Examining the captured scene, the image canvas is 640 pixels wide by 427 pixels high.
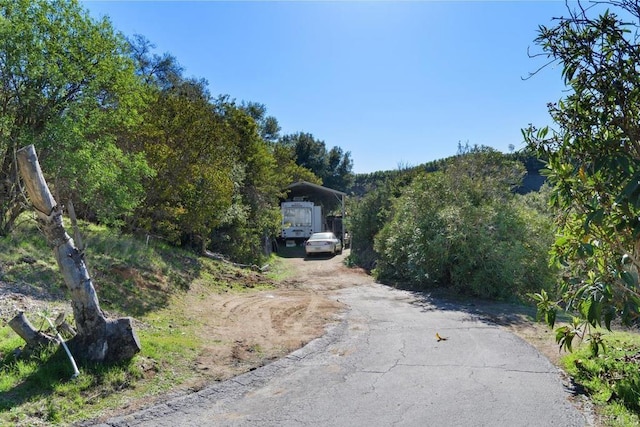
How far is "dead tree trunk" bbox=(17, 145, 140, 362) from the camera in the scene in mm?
4711

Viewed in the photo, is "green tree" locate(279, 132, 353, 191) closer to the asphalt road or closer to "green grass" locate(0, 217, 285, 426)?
"green grass" locate(0, 217, 285, 426)

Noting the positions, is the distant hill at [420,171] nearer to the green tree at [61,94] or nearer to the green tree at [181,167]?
the green tree at [61,94]

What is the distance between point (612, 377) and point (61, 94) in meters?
10.1

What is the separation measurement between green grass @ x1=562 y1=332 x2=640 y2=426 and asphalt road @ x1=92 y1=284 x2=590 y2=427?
0.24m

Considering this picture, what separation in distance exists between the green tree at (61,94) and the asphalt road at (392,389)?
590 centimetres

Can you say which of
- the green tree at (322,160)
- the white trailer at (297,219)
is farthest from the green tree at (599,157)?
the green tree at (322,160)

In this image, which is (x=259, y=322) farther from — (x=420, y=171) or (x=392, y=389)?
(x=420, y=171)

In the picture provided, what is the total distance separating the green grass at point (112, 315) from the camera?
12.9 ft

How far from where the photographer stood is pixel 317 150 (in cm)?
4553

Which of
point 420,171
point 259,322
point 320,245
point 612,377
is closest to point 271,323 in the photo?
point 259,322

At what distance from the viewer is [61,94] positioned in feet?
27.2

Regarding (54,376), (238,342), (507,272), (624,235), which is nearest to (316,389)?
(238,342)

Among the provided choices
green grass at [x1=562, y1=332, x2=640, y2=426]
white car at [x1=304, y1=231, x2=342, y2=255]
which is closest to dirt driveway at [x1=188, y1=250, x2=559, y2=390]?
green grass at [x1=562, y1=332, x2=640, y2=426]

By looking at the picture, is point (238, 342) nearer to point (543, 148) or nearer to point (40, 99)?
point (543, 148)
